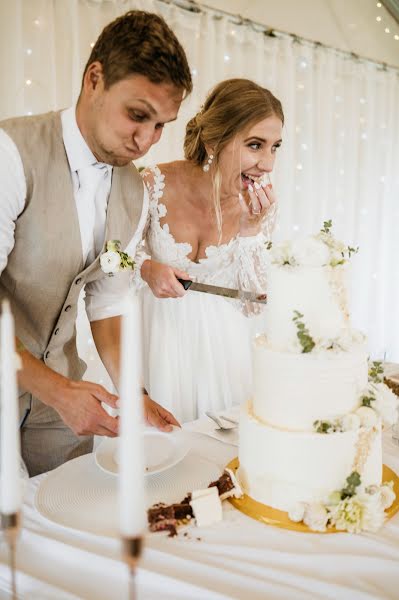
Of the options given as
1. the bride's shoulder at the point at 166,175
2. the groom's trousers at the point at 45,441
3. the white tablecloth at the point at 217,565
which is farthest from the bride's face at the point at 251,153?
the white tablecloth at the point at 217,565

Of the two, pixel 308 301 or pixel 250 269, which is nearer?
pixel 308 301

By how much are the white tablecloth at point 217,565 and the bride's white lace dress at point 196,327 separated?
1.37m

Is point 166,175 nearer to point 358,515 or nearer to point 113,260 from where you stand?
point 113,260

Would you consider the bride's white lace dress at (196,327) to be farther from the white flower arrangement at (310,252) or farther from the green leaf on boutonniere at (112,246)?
the white flower arrangement at (310,252)

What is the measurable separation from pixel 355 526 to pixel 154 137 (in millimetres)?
1081

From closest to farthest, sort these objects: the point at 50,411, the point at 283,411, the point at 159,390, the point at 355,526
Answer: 1. the point at 355,526
2. the point at 283,411
3. the point at 50,411
4. the point at 159,390

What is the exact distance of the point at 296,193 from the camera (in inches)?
186

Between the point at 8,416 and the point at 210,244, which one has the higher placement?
the point at 210,244

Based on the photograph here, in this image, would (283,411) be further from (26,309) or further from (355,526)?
(26,309)

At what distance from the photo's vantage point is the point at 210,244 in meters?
2.65

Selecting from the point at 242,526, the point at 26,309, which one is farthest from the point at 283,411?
the point at 26,309

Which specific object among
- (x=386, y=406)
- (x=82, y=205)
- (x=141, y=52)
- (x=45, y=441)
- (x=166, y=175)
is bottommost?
(x=45, y=441)

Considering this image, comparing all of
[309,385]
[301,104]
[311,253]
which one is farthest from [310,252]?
[301,104]

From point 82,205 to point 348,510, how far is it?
3.66 ft
